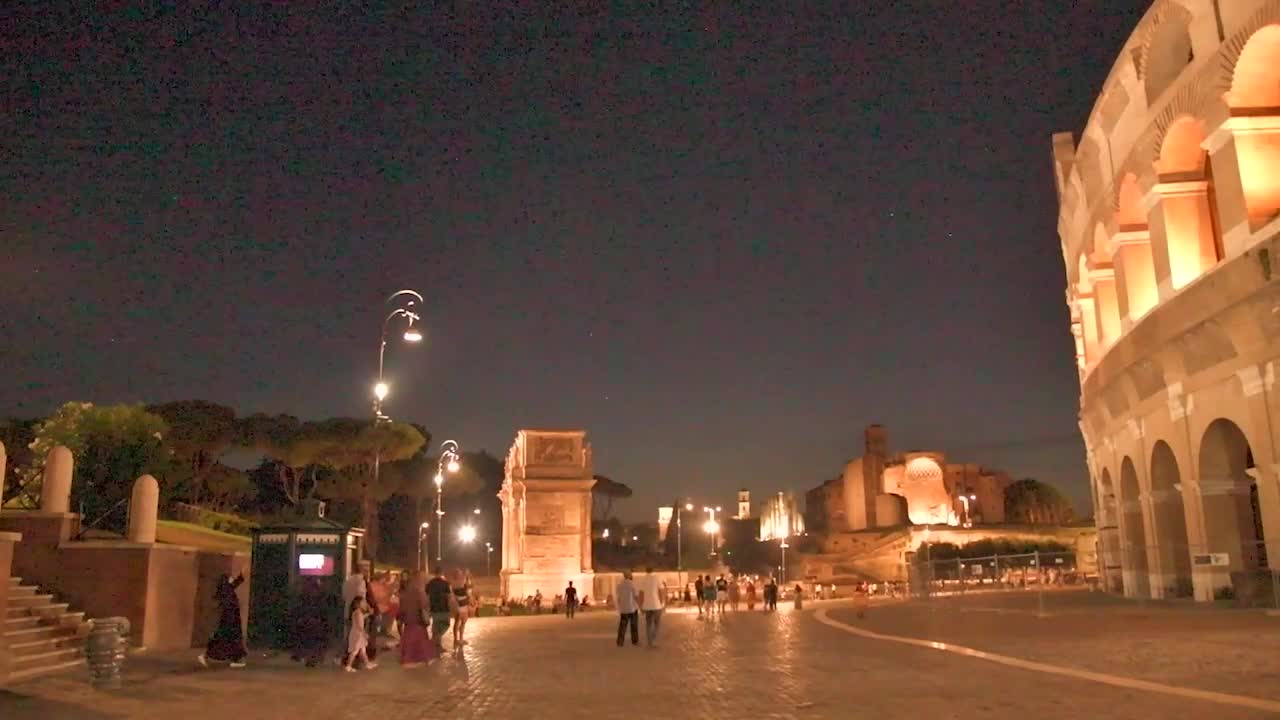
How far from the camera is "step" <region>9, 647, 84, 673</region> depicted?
42.7ft

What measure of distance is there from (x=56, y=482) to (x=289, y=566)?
4706 millimetres

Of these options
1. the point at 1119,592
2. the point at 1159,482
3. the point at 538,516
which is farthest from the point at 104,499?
the point at 1119,592

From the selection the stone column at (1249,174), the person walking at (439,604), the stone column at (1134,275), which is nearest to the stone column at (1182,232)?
the stone column at (1134,275)

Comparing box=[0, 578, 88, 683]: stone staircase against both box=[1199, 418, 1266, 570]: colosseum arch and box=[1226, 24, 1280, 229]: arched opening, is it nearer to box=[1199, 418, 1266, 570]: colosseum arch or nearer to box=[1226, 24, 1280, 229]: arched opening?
box=[1226, 24, 1280, 229]: arched opening

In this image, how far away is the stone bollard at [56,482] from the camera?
16922 millimetres

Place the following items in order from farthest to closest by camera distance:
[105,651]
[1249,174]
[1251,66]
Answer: [1249,174] → [1251,66] → [105,651]

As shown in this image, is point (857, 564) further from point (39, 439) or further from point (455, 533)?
point (39, 439)

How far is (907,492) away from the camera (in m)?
84.6

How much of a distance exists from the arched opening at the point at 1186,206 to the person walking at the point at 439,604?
16.3 m

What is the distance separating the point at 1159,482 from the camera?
2400cm

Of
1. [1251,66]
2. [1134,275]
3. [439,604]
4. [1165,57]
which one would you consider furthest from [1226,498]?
[439,604]

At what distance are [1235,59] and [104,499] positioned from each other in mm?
27141

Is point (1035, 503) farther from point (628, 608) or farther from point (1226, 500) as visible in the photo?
point (628, 608)

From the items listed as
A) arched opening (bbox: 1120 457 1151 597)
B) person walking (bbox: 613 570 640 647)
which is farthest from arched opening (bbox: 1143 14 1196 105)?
person walking (bbox: 613 570 640 647)
